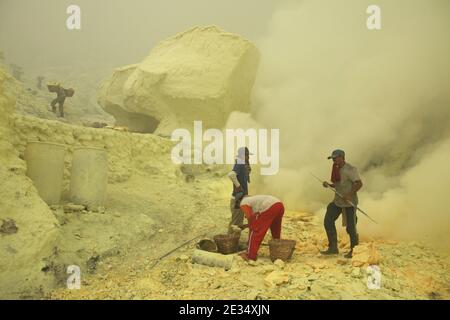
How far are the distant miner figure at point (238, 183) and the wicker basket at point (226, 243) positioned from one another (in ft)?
1.46

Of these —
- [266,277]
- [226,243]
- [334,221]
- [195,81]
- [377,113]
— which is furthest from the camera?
[195,81]

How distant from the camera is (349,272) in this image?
14.1ft

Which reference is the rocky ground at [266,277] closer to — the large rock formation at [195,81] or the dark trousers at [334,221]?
the dark trousers at [334,221]

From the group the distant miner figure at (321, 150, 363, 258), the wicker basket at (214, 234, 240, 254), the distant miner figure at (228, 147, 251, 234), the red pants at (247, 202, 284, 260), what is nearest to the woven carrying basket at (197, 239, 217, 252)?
the wicker basket at (214, 234, 240, 254)

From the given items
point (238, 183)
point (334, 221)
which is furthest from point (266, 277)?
point (238, 183)

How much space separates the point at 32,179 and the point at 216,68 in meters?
6.84

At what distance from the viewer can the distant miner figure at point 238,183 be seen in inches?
227

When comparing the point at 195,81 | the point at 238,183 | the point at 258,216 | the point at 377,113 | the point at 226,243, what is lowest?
the point at 226,243

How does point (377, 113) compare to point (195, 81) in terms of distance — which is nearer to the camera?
point (377, 113)

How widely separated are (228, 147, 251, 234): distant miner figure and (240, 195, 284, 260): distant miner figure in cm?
82

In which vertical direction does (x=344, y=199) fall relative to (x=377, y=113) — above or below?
below

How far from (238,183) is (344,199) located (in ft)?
5.44

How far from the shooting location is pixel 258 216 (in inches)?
191

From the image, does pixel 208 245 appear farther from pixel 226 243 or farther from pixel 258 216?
pixel 258 216
